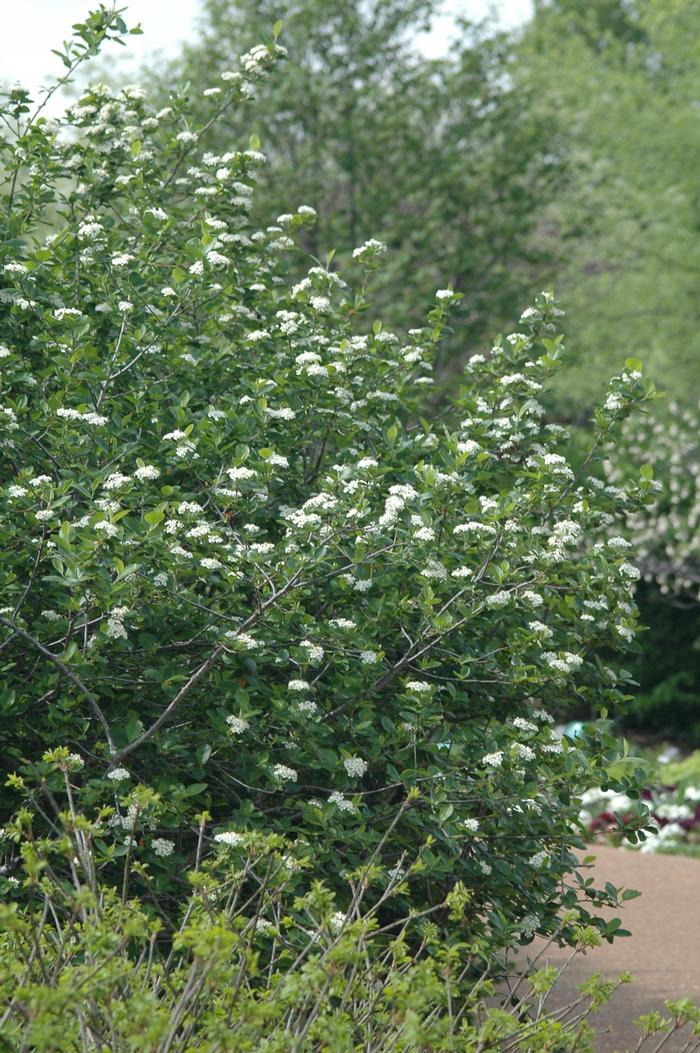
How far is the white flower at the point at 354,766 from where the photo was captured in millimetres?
3732

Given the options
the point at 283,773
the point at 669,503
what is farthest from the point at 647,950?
the point at 669,503

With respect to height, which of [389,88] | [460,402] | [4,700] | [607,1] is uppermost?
[607,1]

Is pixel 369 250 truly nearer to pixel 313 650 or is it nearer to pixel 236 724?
pixel 313 650

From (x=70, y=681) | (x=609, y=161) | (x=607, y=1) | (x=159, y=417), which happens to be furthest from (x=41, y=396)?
(x=607, y=1)

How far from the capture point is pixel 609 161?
628 inches

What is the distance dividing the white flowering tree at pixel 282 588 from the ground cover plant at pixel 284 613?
13 millimetres

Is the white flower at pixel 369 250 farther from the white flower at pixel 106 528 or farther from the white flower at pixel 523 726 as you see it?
the white flower at pixel 523 726

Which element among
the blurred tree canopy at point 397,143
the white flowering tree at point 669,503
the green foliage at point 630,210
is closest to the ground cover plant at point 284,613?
the white flowering tree at point 669,503

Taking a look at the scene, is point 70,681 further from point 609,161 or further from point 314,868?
point 609,161

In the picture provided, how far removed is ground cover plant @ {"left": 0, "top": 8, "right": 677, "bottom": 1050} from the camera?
11.9ft

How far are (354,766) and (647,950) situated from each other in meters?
2.87

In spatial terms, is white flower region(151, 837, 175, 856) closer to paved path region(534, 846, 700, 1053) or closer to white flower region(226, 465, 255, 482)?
white flower region(226, 465, 255, 482)

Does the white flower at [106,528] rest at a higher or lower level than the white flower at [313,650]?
higher

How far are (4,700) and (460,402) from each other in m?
1.80
